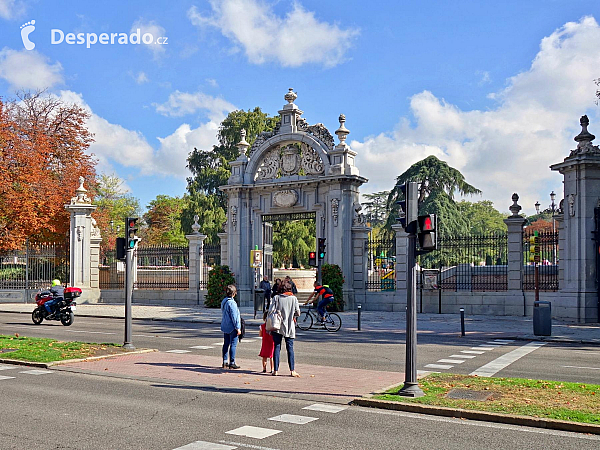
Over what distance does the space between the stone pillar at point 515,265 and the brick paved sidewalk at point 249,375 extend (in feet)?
49.7

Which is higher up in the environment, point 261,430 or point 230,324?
point 230,324

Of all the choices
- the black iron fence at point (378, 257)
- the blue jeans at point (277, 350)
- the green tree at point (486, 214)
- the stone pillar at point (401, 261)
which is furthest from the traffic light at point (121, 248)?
the green tree at point (486, 214)

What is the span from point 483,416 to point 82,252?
1160 inches

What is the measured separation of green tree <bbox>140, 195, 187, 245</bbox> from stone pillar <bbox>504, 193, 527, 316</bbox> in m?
51.3

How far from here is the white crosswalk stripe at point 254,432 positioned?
702cm

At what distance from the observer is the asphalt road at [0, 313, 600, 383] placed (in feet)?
40.5

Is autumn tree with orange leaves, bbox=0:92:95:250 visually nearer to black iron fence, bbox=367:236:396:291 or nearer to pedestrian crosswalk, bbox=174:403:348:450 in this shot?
black iron fence, bbox=367:236:396:291

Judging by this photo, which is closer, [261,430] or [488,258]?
[261,430]

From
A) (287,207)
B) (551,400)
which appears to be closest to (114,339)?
(551,400)

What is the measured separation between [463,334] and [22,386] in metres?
12.7

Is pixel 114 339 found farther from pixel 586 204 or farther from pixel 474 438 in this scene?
pixel 586 204

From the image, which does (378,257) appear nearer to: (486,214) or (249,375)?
(249,375)

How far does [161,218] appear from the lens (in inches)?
3100

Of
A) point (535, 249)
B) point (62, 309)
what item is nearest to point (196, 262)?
point (62, 309)
